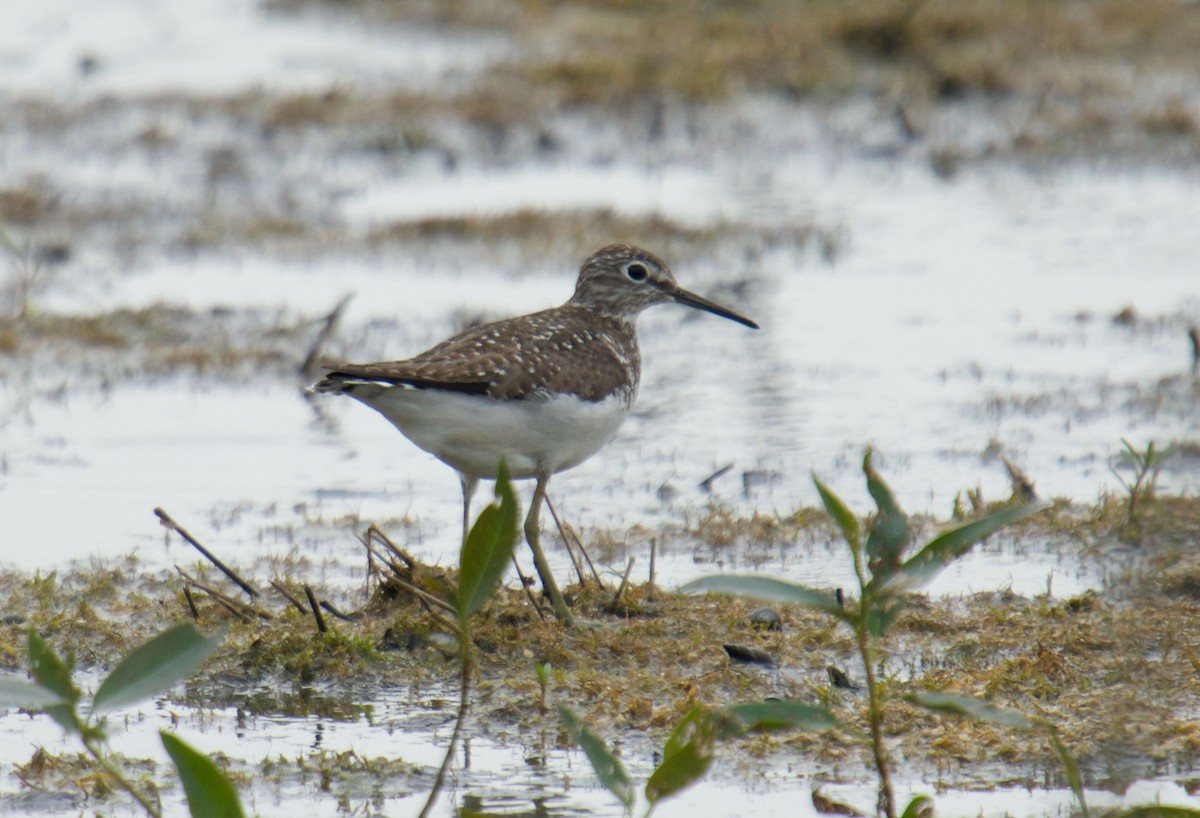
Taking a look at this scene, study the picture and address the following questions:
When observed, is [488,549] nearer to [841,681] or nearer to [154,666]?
[154,666]

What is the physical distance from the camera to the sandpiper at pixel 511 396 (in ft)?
20.2

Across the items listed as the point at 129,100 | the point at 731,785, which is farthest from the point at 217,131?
the point at 731,785

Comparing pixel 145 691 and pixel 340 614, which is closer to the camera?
pixel 145 691

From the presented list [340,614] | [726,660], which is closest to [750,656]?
[726,660]

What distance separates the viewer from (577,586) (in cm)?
660

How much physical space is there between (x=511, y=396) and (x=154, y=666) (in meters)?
2.62

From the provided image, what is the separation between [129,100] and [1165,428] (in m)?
11.9

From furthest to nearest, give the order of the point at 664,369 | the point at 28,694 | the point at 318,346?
the point at 664,369 < the point at 318,346 < the point at 28,694

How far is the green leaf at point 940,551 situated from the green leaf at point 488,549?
2.64ft

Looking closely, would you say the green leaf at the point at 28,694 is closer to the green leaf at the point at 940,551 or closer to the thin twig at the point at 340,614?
the green leaf at the point at 940,551

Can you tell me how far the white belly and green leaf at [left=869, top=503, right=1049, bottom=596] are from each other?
7.55 ft

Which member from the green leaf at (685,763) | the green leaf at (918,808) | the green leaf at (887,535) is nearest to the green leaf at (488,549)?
the green leaf at (685,763)

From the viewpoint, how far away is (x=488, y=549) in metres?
3.96

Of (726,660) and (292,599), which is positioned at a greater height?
(292,599)
